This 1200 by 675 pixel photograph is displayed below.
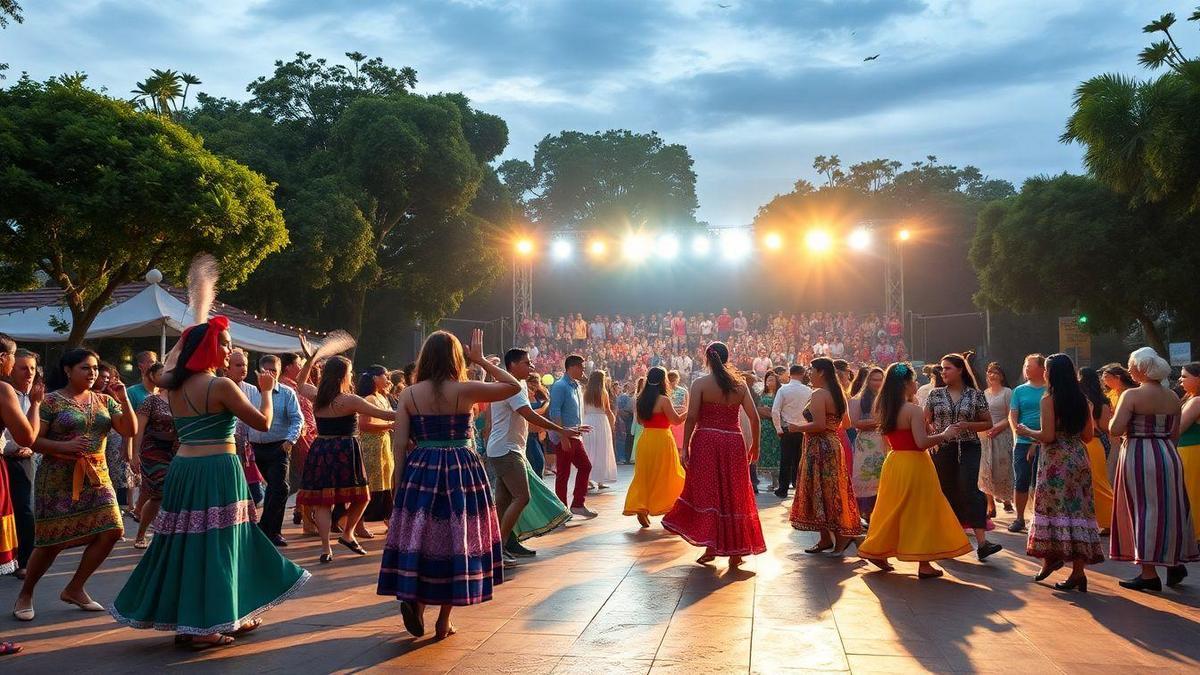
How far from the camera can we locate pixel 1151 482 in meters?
7.39

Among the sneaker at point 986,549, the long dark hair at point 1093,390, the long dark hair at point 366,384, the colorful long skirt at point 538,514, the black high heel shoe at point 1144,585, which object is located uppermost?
the long dark hair at point 366,384

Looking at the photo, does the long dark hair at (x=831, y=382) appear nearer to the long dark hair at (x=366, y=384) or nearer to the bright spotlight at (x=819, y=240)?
Result: the long dark hair at (x=366, y=384)

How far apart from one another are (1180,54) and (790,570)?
604 inches

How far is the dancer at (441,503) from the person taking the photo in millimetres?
5504

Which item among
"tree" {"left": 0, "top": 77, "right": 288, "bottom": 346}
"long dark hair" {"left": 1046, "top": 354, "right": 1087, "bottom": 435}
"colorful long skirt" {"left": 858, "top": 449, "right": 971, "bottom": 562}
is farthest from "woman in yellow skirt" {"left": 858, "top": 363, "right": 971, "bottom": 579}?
"tree" {"left": 0, "top": 77, "right": 288, "bottom": 346}

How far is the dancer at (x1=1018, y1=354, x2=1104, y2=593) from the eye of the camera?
288 inches

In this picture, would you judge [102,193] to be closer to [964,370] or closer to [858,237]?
[964,370]

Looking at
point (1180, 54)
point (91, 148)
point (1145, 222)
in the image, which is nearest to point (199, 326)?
point (91, 148)

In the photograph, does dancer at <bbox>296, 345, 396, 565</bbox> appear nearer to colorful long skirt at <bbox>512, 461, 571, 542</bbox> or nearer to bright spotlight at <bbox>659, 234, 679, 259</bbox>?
colorful long skirt at <bbox>512, 461, 571, 542</bbox>

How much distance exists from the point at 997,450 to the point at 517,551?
6153mm

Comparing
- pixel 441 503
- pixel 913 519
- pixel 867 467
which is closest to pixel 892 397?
pixel 913 519

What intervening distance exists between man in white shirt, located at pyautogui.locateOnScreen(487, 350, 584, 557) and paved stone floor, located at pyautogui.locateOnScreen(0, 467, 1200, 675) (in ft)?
1.22

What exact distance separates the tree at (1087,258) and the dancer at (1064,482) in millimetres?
19339

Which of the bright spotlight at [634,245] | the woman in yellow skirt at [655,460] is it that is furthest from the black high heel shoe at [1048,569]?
the bright spotlight at [634,245]
